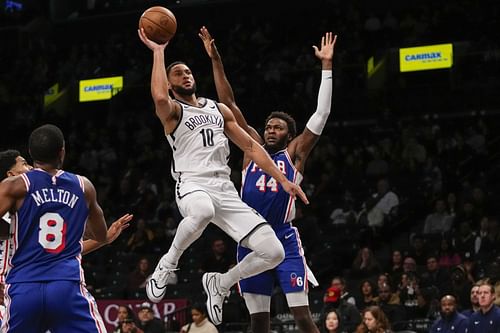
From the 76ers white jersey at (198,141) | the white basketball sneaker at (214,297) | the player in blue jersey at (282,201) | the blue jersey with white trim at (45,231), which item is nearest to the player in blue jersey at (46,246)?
the blue jersey with white trim at (45,231)

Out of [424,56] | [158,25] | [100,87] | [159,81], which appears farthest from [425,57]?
[159,81]

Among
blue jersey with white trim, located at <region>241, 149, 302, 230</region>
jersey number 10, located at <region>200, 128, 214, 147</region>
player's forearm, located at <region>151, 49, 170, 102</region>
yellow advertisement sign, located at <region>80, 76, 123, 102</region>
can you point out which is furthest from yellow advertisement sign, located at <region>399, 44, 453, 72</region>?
player's forearm, located at <region>151, 49, 170, 102</region>

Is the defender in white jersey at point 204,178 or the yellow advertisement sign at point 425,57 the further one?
the yellow advertisement sign at point 425,57

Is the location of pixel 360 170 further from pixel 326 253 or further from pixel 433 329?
pixel 433 329

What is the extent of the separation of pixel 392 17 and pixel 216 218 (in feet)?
56.3

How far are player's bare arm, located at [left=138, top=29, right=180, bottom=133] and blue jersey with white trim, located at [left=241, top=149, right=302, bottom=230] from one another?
1.23 metres

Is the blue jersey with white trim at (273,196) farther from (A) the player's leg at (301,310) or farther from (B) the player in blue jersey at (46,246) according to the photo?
(B) the player in blue jersey at (46,246)

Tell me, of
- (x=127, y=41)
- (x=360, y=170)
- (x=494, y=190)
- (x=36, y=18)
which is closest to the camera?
(x=494, y=190)

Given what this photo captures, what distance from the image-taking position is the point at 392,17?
2448 centimetres

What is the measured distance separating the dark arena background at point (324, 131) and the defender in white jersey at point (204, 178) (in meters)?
5.63

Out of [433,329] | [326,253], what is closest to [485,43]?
[326,253]

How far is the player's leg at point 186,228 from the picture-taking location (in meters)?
8.08

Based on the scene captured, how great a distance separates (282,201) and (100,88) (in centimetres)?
1789

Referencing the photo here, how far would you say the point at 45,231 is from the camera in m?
6.32
